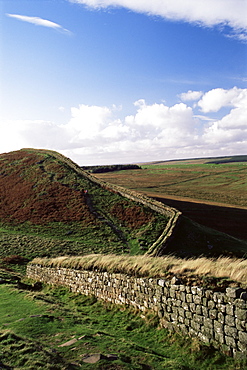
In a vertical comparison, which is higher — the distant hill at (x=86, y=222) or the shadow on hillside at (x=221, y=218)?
the distant hill at (x=86, y=222)

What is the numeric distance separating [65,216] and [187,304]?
30192 millimetres

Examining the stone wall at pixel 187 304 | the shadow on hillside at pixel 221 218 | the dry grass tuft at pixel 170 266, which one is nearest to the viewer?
the stone wall at pixel 187 304

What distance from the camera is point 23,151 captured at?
70.4 metres

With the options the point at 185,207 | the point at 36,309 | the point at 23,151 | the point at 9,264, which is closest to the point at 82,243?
the point at 9,264

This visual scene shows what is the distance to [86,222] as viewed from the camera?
35.8 m

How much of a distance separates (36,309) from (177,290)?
252 inches

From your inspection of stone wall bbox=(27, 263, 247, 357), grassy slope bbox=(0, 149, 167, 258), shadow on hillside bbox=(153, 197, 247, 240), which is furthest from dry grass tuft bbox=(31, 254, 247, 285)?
shadow on hillside bbox=(153, 197, 247, 240)

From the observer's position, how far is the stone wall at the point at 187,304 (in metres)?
7.73

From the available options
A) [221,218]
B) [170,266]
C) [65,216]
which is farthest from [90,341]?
[221,218]

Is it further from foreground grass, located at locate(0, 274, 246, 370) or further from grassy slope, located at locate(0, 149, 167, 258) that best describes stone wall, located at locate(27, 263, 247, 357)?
grassy slope, located at locate(0, 149, 167, 258)

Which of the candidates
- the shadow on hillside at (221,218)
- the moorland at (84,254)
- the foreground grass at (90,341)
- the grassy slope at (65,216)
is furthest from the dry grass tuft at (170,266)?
the shadow on hillside at (221,218)

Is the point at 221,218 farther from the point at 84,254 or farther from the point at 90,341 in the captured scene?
the point at 90,341

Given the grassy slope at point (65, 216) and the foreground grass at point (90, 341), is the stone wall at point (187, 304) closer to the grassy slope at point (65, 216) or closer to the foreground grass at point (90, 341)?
the foreground grass at point (90, 341)

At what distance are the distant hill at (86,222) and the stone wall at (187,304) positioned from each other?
14410 millimetres
